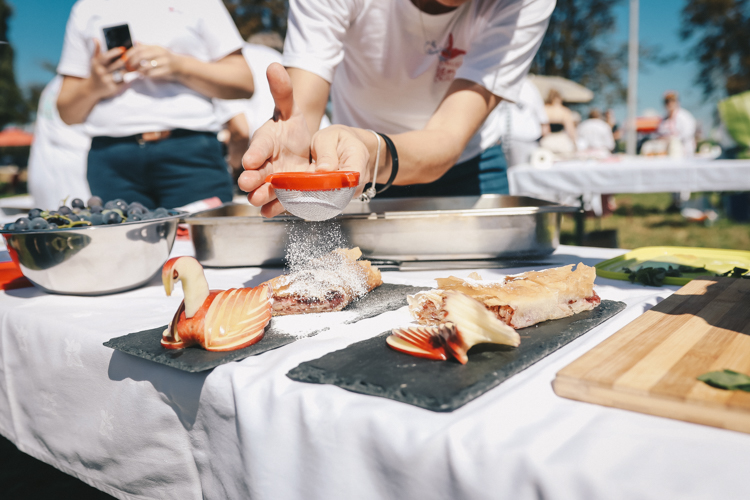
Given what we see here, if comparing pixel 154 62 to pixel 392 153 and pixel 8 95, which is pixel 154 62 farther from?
pixel 8 95

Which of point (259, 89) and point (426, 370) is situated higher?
point (259, 89)

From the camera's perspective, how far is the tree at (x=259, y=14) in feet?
37.9

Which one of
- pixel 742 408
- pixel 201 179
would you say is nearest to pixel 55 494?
pixel 201 179

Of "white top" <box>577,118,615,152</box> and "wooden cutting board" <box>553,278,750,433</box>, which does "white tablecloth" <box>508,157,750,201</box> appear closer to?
"wooden cutting board" <box>553,278,750,433</box>

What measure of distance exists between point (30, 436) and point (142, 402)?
0.49 metres

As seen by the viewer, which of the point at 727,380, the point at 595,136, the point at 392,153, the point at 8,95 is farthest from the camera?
the point at 8,95

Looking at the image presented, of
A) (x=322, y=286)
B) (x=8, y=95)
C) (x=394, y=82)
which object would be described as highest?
(x=8, y=95)

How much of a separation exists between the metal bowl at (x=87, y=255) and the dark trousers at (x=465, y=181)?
1.16 m

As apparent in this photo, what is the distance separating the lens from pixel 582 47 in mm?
19297

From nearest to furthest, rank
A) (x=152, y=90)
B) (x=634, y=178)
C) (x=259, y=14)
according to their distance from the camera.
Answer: (x=152, y=90) < (x=634, y=178) < (x=259, y=14)

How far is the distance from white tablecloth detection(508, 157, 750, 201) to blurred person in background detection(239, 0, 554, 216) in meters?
2.66

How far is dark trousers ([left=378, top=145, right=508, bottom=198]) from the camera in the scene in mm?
2246

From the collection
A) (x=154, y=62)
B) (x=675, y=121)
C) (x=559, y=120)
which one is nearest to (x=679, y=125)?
(x=675, y=121)

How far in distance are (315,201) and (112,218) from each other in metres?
0.60
